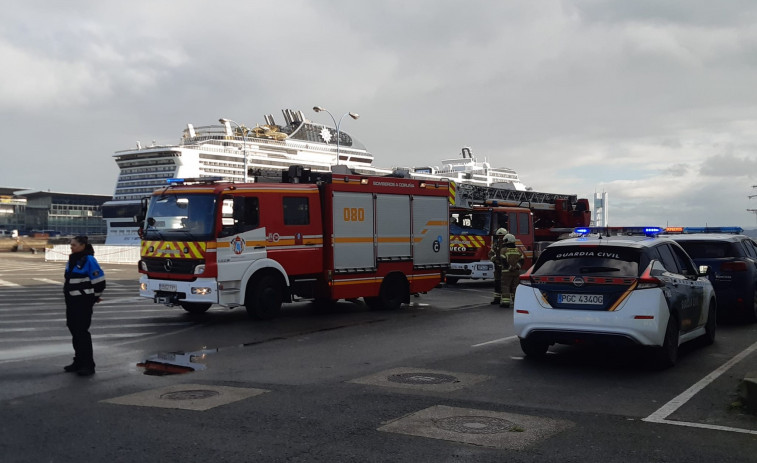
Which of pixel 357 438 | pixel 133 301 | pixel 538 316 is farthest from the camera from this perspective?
pixel 133 301

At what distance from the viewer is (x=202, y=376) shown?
815 centimetres

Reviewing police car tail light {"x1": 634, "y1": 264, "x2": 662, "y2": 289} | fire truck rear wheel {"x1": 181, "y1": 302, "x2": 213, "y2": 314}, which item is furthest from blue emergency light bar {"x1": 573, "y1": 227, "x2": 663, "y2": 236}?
fire truck rear wheel {"x1": 181, "y1": 302, "x2": 213, "y2": 314}

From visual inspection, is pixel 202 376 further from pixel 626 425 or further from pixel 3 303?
pixel 3 303

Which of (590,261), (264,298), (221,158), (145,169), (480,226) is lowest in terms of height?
(264,298)

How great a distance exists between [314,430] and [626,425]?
250 centimetres

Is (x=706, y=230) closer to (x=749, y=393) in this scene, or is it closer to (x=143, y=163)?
(x=749, y=393)

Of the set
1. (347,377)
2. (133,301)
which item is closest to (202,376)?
(347,377)

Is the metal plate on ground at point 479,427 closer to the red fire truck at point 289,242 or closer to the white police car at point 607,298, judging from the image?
the white police car at point 607,298

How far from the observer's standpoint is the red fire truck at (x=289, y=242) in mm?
12719

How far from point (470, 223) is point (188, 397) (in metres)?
15.4

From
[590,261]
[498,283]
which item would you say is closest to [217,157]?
[498,283]

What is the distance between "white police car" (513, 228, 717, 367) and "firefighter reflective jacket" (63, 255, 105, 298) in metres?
5.04

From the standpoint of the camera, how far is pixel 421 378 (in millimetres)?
7887

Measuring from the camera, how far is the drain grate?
770 cm
